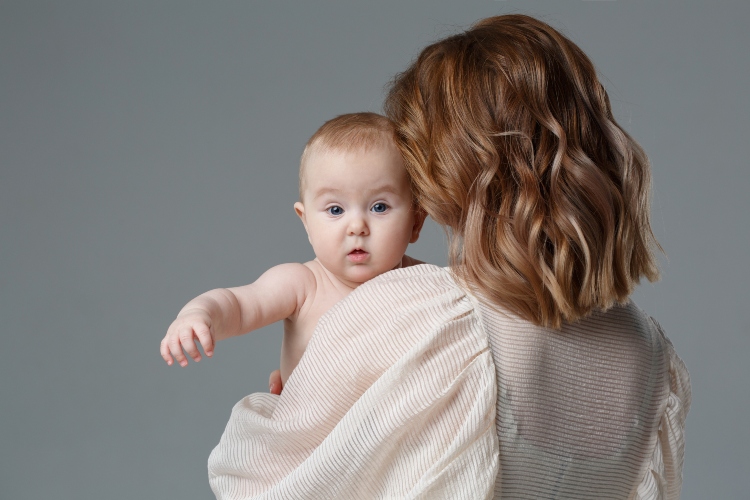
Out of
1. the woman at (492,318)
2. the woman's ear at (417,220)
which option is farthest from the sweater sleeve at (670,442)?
the woman's ear at (417,220)

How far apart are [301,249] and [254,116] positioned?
0.56m

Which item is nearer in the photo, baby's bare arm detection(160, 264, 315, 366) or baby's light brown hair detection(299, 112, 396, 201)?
baby's bare arm detection(160, 264, 315, 366)

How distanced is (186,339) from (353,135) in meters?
0.49

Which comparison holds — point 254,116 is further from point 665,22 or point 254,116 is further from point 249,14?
point 665,22

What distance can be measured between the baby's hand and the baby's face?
32cm

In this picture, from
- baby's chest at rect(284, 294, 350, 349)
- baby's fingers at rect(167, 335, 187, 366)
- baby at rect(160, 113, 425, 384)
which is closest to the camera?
baby's fingers at rect(167, 335, 187, 366)

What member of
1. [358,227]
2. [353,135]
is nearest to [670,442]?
[358,227]

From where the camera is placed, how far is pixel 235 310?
1756 mm

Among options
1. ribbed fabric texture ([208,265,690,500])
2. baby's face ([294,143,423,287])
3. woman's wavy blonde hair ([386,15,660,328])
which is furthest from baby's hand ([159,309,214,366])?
woman's wavy blonde hair ([386,15,660,328])

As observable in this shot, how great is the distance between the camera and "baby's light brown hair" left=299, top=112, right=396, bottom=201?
1712mm

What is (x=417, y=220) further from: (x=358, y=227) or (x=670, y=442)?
(x=670, y=442)

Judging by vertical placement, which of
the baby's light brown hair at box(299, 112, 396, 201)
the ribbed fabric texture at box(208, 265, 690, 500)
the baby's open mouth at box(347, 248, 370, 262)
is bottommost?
the ribbed fabric texture at box(208, 265, 690, 500)

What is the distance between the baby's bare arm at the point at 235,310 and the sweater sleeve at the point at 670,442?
70cm

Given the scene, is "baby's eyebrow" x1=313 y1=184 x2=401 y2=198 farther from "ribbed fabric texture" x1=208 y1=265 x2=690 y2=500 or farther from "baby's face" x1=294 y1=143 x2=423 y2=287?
"ribbed fabric texture" x1=208 y1=265 x2=690 y2=500
